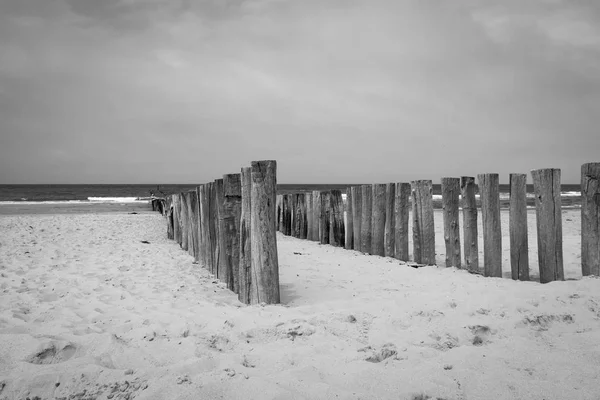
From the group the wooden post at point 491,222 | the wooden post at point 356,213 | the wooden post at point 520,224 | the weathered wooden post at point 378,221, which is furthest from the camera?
the wooden post at point 356,213

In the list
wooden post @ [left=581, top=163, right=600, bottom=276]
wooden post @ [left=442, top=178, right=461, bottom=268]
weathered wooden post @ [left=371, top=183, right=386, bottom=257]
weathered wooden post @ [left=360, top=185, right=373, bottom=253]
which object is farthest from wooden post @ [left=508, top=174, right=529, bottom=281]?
weathered wooden post @ [left=360, top=185, right=373, bottom=253]

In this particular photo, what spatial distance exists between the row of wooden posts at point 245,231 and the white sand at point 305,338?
0.74 feet

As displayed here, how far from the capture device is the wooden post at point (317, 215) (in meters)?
7.97

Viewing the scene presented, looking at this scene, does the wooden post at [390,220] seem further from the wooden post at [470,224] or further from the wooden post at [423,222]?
the wooden post at [470,224]

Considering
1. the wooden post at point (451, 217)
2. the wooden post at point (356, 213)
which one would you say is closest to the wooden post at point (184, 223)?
the wooden post at point (356, 213)

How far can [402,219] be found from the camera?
6.05 m

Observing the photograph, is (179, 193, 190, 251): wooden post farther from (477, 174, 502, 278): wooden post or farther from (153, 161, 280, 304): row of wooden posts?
(477, 174, 502, 278): wooden post

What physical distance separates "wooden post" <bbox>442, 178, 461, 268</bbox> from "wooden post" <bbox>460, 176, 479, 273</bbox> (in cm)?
12

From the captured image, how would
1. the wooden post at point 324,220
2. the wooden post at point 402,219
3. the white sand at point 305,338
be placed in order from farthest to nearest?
the wooden post at point 324,220, the wooden post at point 402,219, the white sand at point 305,338

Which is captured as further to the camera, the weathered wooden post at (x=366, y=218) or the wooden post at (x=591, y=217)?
the weathered wooden post at (x=366, y=218)

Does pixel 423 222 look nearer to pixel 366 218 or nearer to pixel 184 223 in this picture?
pixel 366 218

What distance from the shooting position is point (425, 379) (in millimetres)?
2312

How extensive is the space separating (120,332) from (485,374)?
259 centimetres

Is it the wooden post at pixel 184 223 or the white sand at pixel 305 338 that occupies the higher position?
the wooden post at pixel 184 223
